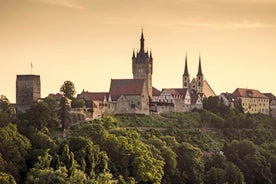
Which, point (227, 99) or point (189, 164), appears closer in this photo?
point (189, 164)

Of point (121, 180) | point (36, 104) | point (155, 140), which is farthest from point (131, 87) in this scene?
point (121, 180)

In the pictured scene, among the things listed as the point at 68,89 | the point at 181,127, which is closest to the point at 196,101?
the point at 181,127

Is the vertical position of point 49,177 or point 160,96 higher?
point 160,96

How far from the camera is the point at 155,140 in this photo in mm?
110812

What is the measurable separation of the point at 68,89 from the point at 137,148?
20.4m

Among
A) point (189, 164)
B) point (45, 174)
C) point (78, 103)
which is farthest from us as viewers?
point (78, 103)

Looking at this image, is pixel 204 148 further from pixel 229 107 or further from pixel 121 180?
pixel 121 180

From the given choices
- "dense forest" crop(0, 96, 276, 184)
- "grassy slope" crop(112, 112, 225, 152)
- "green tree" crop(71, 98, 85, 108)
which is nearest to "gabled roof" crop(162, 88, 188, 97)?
"dense forest" crop(0, 96, 276, 184)

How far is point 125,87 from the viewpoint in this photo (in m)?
127

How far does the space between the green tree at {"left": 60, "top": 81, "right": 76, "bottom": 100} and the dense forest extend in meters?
7.15

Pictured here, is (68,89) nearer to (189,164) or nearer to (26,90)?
(26,90)

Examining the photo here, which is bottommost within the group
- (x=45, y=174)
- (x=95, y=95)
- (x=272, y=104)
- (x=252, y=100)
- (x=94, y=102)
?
(x=45, y=174)

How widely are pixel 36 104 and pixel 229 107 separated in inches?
1922

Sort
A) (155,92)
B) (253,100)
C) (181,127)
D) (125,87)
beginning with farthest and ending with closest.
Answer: (253,100) → (155,92) → (125,87) → (181,127)
